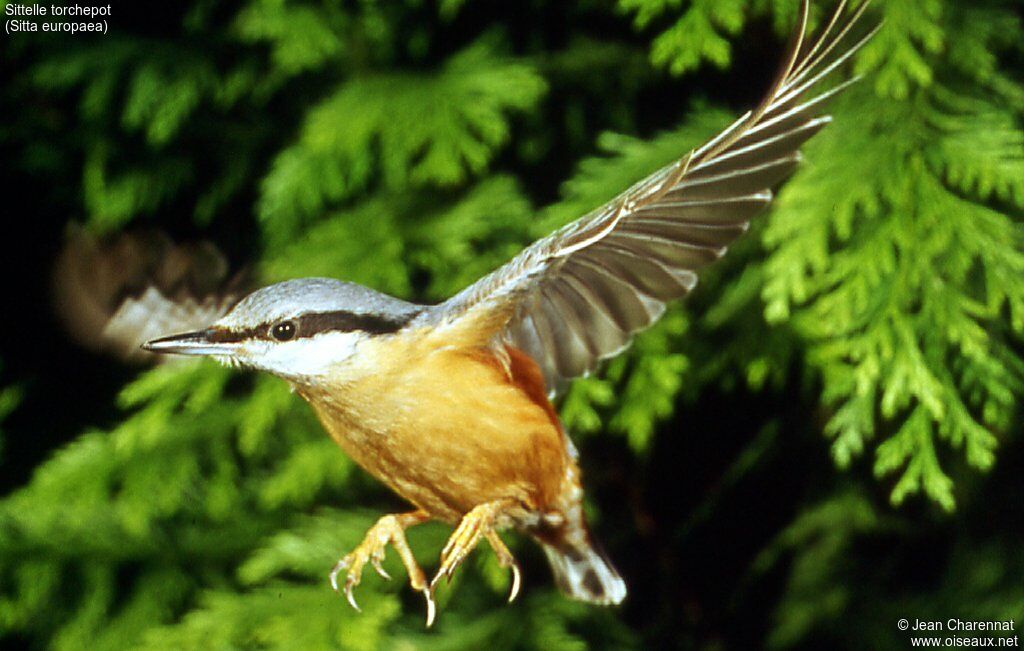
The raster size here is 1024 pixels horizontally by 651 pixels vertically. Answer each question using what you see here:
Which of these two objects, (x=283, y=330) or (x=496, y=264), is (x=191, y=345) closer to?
(x=283, y=330)

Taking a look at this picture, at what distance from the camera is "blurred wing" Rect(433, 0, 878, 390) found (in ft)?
3.19

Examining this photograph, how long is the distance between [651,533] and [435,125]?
96 centimetres

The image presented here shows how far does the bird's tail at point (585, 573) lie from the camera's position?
5.18 feet

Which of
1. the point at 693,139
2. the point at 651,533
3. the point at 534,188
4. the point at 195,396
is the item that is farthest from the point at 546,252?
the point at 534,188

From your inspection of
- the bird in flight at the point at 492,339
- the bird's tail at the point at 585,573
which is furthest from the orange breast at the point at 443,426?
the bird's tail at the point at 585,573

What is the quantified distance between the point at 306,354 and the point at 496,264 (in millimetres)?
832

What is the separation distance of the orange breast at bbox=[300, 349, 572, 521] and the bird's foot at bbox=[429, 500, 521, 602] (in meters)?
0.05

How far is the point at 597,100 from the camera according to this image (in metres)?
2.46

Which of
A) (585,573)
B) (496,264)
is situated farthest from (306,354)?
(496,264)

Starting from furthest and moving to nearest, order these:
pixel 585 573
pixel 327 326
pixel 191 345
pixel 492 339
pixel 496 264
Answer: pixel 496 264 < pixel 585 573 < pixel 492 339 < pixel 327 326 < pixel 191 345

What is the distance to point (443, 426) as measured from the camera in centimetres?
118

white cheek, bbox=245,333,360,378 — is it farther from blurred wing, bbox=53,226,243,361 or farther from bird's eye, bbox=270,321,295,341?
blurred wing, bbox=53,226,243,361

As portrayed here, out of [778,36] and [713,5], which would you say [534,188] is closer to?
[778,36]

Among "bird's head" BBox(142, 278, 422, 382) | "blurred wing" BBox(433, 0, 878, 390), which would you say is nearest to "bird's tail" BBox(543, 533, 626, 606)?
"blurred wing" BBox(433, 0, 878, 390)
